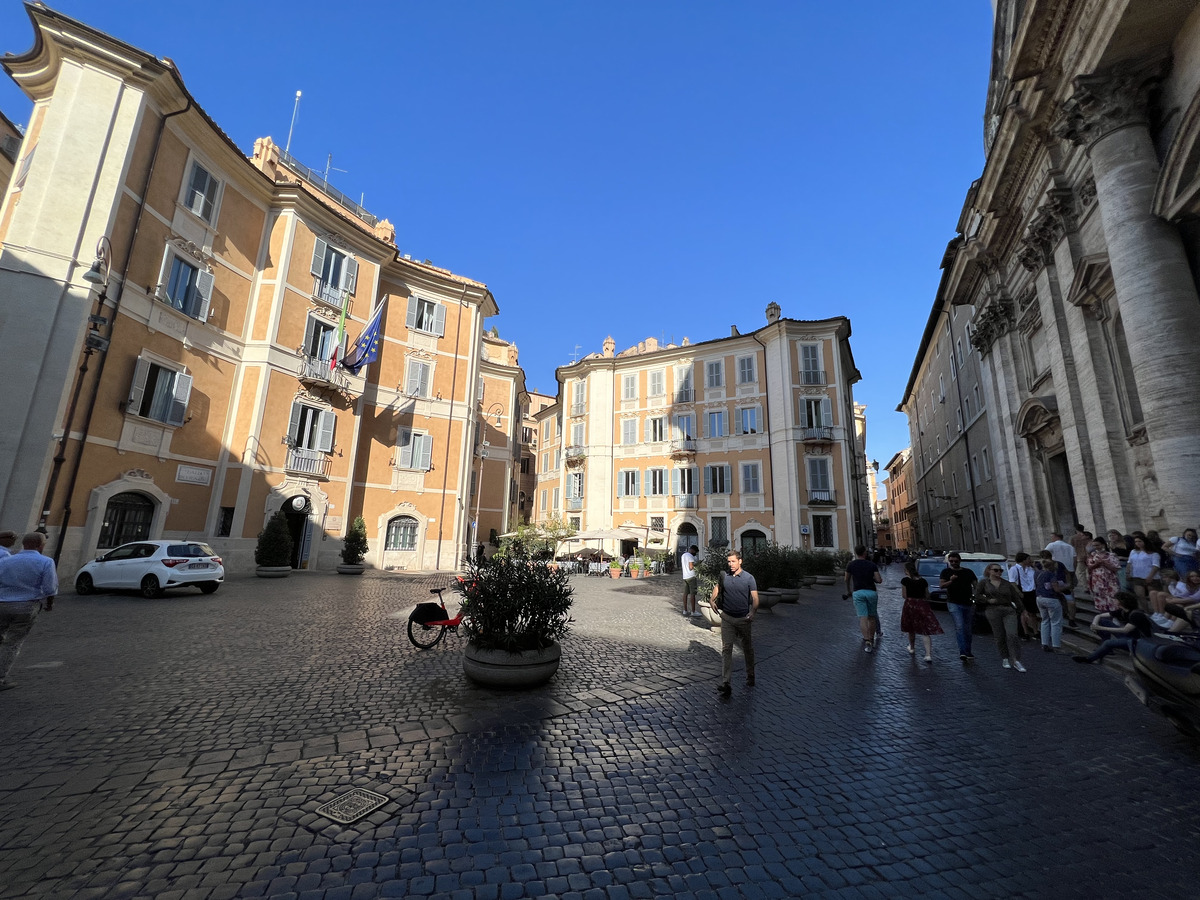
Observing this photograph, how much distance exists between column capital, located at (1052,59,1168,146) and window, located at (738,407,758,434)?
21447mm

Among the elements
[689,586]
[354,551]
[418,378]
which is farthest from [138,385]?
[689,586]

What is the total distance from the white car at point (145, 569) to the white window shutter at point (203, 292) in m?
9.00

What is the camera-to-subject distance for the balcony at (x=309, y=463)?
20406mm

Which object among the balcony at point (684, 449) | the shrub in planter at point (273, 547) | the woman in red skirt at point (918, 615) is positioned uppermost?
the balcony at point (684, 449)

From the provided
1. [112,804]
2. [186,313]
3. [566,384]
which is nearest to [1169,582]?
[112,804]

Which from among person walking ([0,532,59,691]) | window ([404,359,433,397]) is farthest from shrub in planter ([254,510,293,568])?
person walking ([0,532,59,691])

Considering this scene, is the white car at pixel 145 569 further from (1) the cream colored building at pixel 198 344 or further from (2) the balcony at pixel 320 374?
(2) the balcony at pixel 320 374

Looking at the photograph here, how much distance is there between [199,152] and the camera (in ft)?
59.4

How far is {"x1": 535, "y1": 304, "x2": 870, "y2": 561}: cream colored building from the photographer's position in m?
29.6

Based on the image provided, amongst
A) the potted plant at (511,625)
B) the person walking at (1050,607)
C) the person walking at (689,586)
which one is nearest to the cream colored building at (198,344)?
the potted plant at (511,625)

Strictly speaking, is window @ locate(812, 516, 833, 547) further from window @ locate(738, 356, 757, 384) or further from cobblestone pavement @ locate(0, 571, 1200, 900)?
cobblestone pavement @ locate(0, 571, 1200, 900)

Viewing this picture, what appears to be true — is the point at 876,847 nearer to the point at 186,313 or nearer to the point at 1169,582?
the point at 1169,582

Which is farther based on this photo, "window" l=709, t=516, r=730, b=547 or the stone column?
"window" l=709, t=516, r=730, b=547

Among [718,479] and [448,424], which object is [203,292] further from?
[718,479]
